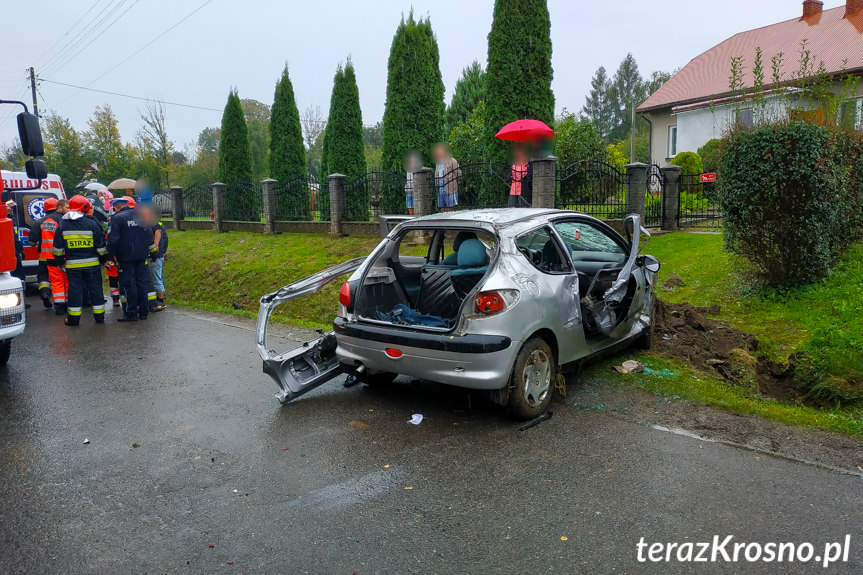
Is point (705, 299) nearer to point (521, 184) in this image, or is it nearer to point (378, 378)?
point (521, 184)

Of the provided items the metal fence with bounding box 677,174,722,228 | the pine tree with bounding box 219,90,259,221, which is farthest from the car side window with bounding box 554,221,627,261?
the pine tree with bounding box 219,90,259,221

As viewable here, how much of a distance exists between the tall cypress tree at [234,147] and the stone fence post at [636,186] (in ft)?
49.4

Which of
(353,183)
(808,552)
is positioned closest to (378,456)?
(808,552)

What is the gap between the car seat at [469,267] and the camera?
17.7ft

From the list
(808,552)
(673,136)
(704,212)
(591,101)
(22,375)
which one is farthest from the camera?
(591,101)

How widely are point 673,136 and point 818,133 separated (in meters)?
24.1

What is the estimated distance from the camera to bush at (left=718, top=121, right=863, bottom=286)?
770 centimetres

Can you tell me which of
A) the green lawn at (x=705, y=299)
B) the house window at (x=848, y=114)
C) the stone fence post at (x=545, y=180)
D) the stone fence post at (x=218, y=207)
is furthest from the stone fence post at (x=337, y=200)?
the house window at (x=848, y=114)

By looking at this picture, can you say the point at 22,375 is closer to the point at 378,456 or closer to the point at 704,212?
the point at 378,456

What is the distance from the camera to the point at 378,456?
14.3 feet

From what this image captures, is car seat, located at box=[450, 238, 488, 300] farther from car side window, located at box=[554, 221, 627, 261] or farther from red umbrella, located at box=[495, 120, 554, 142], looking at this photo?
red umbrella, located at box=[495, 120, 554, 142]

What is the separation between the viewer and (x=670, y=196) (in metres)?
14.5

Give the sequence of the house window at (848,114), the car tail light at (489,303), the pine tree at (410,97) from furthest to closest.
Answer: the pine tree at (410,97) → the house window at (848,114) → the car tail light at (489,303)

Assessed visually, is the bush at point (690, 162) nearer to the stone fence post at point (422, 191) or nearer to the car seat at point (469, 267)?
the stone fence post at point (422, 191)
